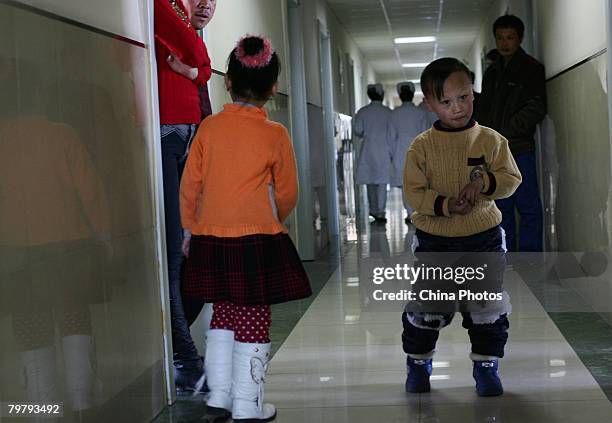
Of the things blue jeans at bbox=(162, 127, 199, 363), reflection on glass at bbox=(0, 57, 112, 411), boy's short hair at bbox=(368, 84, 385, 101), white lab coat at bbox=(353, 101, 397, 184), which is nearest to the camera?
reflection on glass at bbox=(0, 57, 112, 411)

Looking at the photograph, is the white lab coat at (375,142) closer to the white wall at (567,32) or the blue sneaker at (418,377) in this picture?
the white wall at (567,32)

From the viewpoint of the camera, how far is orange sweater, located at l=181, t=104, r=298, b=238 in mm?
2566

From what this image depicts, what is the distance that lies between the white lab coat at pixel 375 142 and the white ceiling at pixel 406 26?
0.24 m

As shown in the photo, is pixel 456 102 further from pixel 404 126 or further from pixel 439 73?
pixel 404 126

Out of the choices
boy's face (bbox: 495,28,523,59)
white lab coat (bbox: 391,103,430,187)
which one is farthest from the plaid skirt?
boy's face (bbox: 495,28,523,59)

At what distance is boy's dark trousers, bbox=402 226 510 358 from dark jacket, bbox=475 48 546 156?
2.75 feet

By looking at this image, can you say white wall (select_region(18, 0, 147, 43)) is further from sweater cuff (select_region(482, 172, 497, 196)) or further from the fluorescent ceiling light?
the fluorescent ceiling light

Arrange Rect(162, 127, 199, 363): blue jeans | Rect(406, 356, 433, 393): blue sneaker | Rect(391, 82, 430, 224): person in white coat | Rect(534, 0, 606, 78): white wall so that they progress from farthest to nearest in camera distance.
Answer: Rect(391, 82, 430, 224): person in white coat
Rect(534, 0, 606, 78): white wall
Rect(162, 127, 199, 363): blue jeans
Rect(406, 356, 433, 393): blue sneaker

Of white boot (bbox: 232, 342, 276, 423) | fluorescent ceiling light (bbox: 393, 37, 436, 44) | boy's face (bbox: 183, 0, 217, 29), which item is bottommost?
white boot (bbox: 232, 342, 276, 423)

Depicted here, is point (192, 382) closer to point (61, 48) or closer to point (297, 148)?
point (61, 48)

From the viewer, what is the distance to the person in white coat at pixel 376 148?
5660 mm

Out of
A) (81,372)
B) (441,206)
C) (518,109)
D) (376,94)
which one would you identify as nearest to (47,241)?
(81,372)

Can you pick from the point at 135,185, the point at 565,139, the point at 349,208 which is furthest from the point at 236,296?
the point at 349,208

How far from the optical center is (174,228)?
307 centimetres
